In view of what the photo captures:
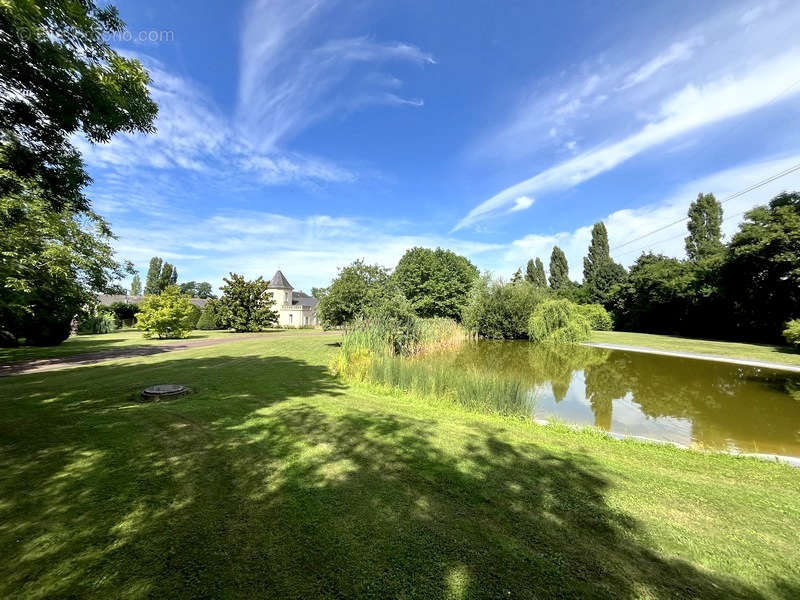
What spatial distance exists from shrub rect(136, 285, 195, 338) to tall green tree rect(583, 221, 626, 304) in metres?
38.7

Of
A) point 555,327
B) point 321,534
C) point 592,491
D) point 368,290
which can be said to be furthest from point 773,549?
point 555,327

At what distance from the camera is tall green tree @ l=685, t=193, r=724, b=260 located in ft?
97.4

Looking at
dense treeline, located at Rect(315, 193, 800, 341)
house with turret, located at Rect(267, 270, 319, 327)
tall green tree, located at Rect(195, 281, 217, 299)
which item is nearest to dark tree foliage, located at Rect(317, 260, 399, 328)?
dense treeline, located at Rect(315, 193, 800, 341)

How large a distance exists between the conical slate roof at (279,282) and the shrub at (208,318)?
1320 centimetres

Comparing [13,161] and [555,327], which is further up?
[13,161]

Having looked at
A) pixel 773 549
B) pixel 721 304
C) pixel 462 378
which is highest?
pixel 721 304

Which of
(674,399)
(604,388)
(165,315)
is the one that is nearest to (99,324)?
(165,315)

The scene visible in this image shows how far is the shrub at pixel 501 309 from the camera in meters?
22.0

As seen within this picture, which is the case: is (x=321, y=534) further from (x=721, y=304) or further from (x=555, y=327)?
(x=721, y=304)

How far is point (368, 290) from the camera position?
14742 mm

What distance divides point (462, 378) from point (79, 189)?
6586mm

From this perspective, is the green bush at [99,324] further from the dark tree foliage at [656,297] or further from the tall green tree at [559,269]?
the tall green tree at [559,269]

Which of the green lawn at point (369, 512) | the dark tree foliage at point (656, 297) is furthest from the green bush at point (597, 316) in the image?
the green lawn at point (369, 512)

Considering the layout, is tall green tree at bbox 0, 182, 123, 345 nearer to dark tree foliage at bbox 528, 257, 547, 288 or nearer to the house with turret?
the house with turret
